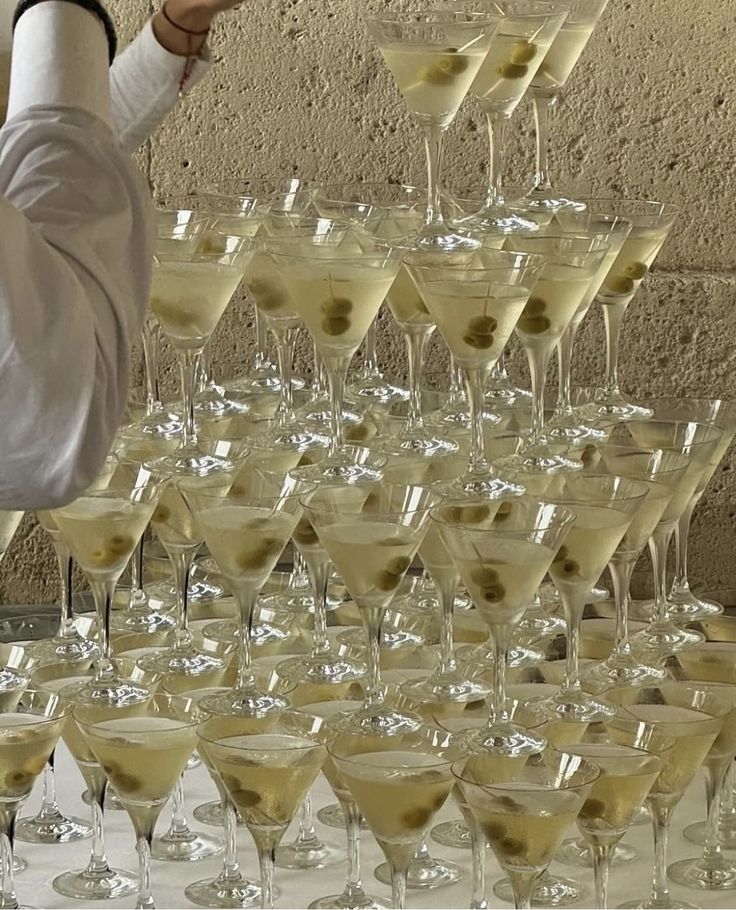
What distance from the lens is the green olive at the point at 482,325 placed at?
1.87 meters

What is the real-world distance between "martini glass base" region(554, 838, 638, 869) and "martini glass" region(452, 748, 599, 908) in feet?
0.81

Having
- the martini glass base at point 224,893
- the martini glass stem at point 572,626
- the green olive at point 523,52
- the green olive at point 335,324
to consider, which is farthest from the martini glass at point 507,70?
the martini glass base at point 224,893

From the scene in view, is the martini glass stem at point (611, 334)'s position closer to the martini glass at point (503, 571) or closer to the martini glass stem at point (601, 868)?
the martini glass at point (503, 571)

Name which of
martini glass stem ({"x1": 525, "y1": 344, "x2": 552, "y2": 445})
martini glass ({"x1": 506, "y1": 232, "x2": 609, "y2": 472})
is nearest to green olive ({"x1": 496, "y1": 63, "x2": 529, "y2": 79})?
martini glass ({"x1": 506, "y1": 232, "x2": 609, "y2": 472})

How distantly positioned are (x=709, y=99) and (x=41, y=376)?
1763 mm

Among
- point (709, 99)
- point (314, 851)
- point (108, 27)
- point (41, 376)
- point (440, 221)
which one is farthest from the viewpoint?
point (709, 99)

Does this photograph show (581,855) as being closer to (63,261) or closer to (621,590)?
(621,590)

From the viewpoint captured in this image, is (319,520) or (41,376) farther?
(319,520)

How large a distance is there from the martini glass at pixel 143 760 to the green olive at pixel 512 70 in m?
0.90

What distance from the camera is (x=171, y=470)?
1.93 meters

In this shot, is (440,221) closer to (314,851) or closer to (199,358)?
(199,358)

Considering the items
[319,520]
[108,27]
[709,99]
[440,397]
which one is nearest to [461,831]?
[319,520]

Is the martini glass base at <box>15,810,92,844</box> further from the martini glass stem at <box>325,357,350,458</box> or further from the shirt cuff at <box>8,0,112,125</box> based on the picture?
the shirt cuff at <box>8,0,112,125</box>

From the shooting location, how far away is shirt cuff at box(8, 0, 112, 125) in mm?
1507
